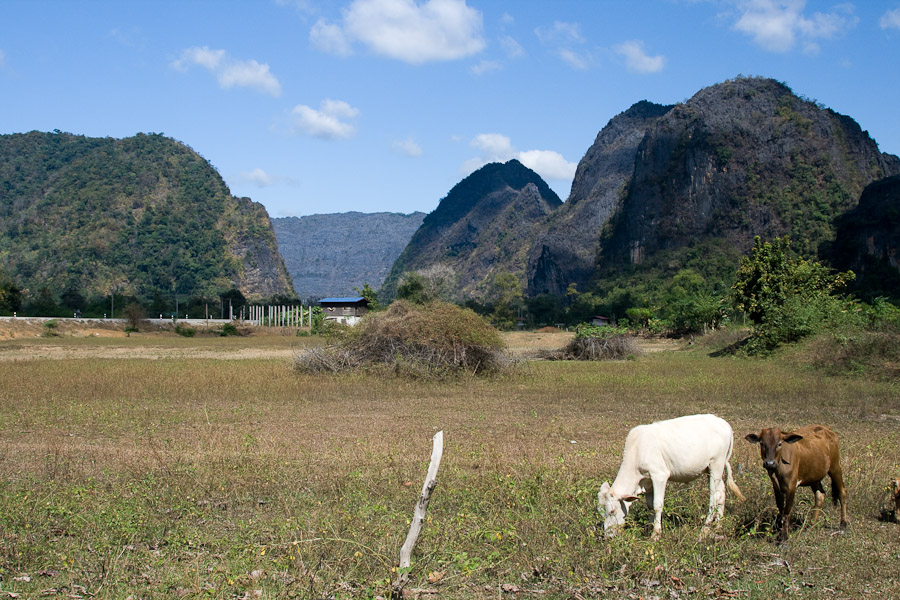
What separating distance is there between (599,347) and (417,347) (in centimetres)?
1257

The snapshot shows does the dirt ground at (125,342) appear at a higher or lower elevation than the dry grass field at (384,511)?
lower

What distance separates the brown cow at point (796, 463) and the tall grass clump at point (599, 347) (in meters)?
24.8

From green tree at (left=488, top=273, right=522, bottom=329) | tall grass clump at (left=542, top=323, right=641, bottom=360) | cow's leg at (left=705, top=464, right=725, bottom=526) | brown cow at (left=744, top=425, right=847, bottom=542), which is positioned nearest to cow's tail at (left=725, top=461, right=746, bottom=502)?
cow's leg at (left=705, top=464, right=725, bottom=526)

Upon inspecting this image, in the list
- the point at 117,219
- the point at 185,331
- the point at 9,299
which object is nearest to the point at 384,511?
the point at 185,331

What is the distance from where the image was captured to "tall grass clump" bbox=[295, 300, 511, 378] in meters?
21.1

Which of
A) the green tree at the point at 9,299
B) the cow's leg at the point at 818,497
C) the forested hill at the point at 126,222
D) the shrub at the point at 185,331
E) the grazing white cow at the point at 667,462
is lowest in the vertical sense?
the shrub at the point at 185,331

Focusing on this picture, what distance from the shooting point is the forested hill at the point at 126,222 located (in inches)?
4779

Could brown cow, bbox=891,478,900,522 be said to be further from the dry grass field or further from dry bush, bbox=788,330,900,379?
dry bush, bbox=788,330,900,379

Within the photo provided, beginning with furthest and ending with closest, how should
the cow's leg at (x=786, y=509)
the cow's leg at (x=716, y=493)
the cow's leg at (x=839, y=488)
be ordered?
the cow's leg at (x=839, y=488), the cow's leg at (x=716, y=493), the cow's leg at (x=786, y=509)

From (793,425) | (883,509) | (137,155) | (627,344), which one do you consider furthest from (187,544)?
(137,155)

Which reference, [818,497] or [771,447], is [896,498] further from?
[771,447]

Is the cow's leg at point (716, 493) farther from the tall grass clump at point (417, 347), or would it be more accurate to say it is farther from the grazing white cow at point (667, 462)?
the tall grass clump at point (417, 347)

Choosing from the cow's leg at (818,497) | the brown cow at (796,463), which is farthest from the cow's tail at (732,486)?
the cow's leg at (818,497)

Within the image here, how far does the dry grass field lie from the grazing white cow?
24 centimetres
